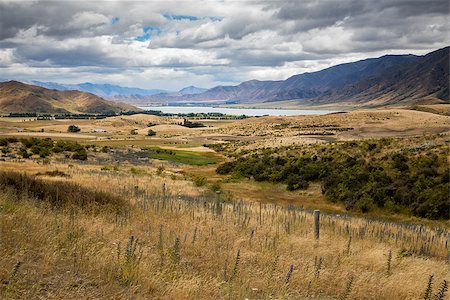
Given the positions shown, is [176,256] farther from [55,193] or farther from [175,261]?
[55,193]

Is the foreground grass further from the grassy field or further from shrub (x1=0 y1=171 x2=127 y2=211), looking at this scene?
shrub (x1=0 y1=171 x2=127 y2=211)

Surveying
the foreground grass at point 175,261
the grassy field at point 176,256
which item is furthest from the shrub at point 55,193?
the foreground grass at point 175,261

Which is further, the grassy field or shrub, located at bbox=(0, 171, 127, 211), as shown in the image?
shrub, located at bbox=(0, 171, 127, 211)

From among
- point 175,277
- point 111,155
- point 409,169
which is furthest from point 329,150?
point 175,277

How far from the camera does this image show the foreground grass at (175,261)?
6.60 metres

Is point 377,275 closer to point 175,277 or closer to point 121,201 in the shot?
→ point 175,277

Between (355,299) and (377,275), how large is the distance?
1.79 m

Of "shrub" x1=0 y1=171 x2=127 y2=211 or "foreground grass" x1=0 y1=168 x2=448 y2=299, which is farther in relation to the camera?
"shrub" x1=0 y1=171 x2=127 y2=211

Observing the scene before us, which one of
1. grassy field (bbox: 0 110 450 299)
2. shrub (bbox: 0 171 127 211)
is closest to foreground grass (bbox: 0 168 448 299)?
grassy field (bbox: 0 110 450 299)

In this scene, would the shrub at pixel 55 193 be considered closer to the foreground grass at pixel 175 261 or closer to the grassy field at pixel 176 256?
the grassy field at pixel 176 256

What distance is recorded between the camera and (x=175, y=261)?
8.05 metres

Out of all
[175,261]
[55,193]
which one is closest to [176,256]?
[175,261]

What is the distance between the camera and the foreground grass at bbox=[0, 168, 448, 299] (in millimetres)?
6602

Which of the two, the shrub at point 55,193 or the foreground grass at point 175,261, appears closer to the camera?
the foreground grass at point 175,261
